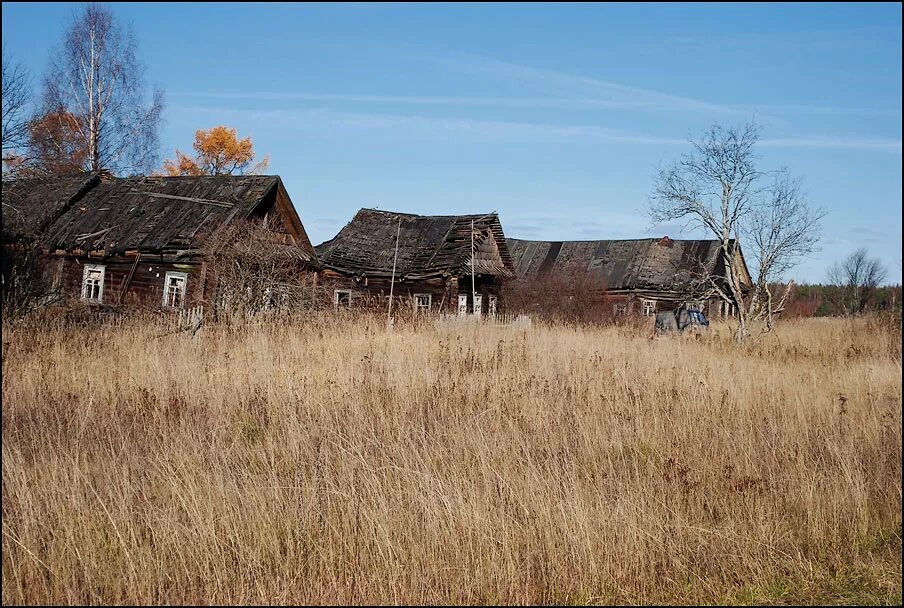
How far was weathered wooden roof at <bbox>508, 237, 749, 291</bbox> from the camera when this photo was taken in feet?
128

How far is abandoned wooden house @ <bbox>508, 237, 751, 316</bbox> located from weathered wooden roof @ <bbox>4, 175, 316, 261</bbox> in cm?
1745

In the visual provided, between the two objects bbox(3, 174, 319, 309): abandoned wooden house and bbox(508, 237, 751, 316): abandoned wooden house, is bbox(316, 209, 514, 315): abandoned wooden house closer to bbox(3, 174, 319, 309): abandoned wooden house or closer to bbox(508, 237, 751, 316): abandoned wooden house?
bbox(3, 174, 319, 309): abandoned wooden house

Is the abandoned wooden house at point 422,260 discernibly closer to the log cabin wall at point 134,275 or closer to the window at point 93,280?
the log cabin wall at point 134,275

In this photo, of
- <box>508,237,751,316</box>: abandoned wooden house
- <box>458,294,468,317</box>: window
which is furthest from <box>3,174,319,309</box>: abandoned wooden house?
<box>508,237,751,316</box>: abandoned wooden house

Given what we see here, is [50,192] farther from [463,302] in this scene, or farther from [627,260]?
[627,260]

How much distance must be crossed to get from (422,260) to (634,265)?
48.1 feet

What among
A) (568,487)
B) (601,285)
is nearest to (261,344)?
(568,487)

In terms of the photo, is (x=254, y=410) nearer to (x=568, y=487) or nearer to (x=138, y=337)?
(x=568, y=487)

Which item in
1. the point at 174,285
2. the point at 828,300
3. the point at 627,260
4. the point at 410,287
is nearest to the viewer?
the point at 174,285

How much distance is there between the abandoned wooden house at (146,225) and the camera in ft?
69.5

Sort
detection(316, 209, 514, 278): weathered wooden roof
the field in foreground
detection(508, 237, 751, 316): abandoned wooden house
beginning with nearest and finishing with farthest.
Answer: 1. the field in foreground
2. detection(316, 209, 514, 278): weathered wooden roof
3. detection(508, 237, 751, 316): abandoned wooden house

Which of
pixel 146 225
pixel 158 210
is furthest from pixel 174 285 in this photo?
pixel 158 210

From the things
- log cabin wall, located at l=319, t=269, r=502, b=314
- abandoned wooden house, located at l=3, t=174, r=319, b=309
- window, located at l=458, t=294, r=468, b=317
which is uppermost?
abandoned wooden house, located at l=3, t=174, r=319, b=309

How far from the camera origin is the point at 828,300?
34844 mm
